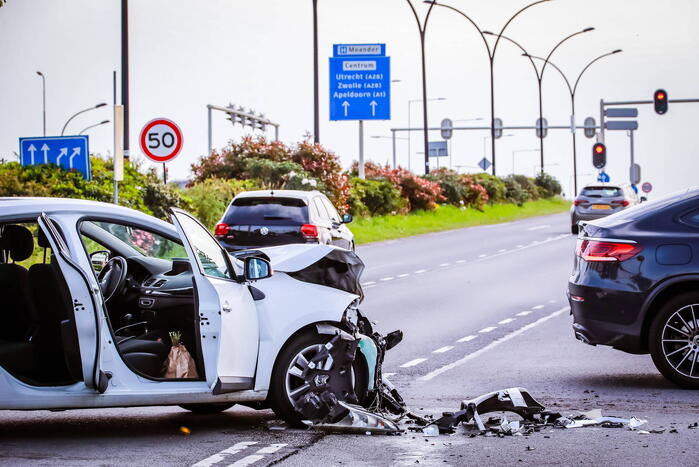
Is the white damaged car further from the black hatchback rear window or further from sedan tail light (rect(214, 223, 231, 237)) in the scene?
the black hatchback rear window

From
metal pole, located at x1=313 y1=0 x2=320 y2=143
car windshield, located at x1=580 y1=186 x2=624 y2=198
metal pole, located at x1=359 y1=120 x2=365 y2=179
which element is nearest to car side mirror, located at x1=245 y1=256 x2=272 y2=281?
car windshield, located at x1=580 y1=186 x2=624 y2=198

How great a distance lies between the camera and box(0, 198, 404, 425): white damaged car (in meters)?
8.06

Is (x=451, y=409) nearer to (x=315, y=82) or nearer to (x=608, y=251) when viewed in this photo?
(x=608, y=251)

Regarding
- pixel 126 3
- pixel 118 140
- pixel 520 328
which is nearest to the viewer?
pixel 520 328

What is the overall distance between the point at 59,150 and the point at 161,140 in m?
2.19

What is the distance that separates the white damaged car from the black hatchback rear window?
41.6 ft

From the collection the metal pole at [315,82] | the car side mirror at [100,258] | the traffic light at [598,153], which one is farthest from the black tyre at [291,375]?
the traffic light at [598,153]

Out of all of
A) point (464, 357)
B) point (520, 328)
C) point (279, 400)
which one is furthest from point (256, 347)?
point (520, 328)

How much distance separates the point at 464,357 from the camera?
12977 millimetres

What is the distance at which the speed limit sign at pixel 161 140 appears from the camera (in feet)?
80.0

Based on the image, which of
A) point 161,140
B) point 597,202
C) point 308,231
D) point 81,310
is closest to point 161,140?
point 161,140

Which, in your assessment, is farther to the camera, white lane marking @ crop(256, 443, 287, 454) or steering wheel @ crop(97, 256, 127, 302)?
steering wheel @ crop(97, 256, 127, 302)

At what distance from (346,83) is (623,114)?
18634 millimetres

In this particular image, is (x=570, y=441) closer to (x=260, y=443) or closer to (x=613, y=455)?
(x=613, y=455)
